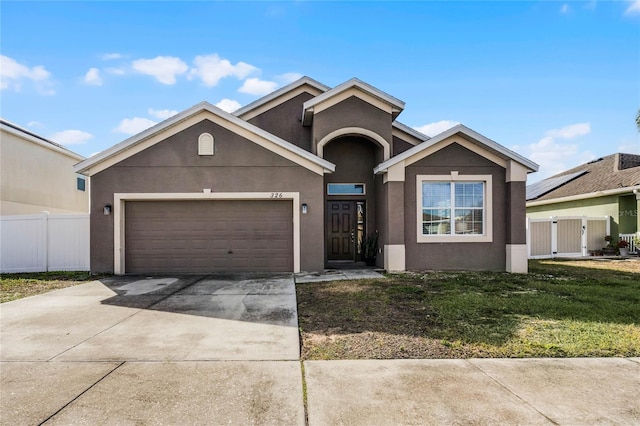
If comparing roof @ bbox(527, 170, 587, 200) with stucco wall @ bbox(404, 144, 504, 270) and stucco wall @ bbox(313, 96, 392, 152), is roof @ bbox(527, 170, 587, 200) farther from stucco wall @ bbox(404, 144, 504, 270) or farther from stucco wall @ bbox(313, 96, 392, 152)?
stucco wall @ bbox(313, 96, 392, 152)

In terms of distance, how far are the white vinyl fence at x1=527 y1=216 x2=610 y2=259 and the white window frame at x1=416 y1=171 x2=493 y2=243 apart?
5.98m

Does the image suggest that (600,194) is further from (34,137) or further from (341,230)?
(34,137)

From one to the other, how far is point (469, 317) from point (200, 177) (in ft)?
27.7

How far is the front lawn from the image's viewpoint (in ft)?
15.0

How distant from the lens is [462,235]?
11383mm

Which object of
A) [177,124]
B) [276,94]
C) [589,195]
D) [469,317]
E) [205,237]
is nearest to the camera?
[469,317]

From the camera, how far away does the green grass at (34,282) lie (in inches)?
332

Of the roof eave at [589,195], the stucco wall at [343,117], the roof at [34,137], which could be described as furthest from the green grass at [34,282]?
the roof eave at [589,195]

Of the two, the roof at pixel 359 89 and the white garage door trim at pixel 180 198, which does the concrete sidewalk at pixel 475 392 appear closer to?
the white garage door trim at pixel 180 198

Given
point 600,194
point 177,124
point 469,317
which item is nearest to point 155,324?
point 469,317

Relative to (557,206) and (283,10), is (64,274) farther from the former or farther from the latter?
(557,206)

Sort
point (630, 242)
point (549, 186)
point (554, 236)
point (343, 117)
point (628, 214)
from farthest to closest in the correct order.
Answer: point (549, 186)
point (628, 214)
point (630, 242)
point (554, 236)
point (343, 117)

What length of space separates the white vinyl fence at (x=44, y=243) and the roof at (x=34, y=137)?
223 inches

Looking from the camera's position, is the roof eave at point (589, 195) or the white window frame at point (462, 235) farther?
→ the roof eave at point (589, 195)
